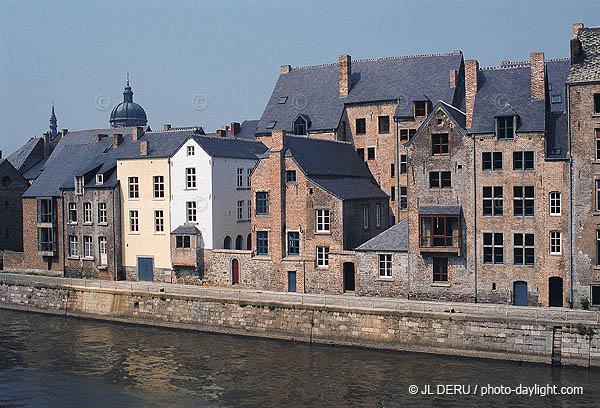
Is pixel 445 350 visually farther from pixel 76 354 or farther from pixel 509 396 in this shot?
pixel 76 354

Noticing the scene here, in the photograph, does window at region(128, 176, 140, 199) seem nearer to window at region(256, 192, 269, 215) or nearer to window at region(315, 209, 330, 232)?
window at region(256, 192, 269, 215)

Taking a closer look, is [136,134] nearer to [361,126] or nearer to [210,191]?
[210,191]

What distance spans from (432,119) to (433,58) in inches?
727

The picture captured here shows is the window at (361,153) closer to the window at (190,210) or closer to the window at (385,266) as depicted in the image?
the window at (190,210)

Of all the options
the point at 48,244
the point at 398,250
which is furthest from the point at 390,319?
the point at 48,244

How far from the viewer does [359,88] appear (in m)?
62.4

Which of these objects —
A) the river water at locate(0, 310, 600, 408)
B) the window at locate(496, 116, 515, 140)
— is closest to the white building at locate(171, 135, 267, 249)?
the river water at locate(0, 310, 600, 408)

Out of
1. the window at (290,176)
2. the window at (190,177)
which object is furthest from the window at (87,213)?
the window at (290,176)

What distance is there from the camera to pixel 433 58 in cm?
6138

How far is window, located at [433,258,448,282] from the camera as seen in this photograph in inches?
1743

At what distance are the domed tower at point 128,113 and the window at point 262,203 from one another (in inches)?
2484

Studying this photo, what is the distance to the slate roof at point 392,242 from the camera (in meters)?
45.2

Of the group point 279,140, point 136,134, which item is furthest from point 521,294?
point 136,134

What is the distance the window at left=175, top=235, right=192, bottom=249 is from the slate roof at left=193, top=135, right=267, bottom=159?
645cm
